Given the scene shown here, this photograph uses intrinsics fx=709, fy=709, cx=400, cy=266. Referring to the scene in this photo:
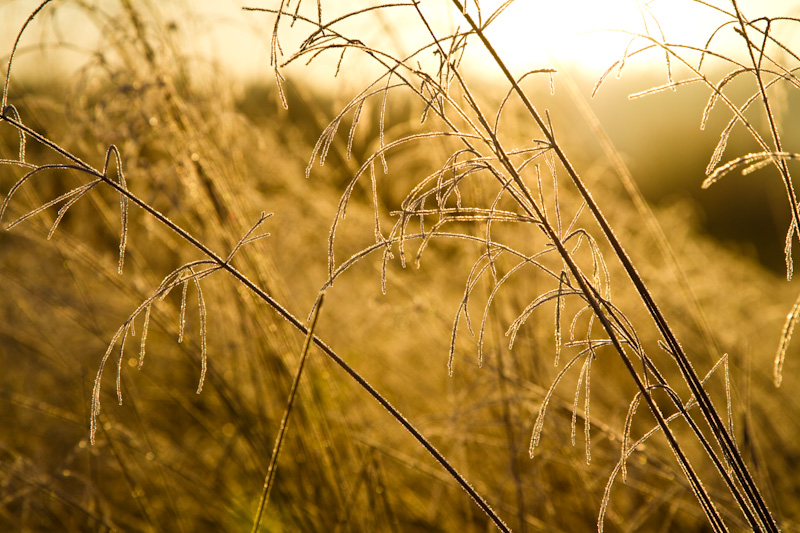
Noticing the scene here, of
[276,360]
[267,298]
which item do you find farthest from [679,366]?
[276,360]

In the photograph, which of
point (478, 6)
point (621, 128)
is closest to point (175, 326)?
point (478, 6)

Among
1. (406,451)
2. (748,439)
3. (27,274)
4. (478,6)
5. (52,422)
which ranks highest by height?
(478,6)

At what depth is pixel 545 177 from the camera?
1848 millimetres

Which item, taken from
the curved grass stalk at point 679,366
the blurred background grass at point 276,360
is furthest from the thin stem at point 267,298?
the blurred background grass at point 276,360

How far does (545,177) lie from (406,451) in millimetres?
789

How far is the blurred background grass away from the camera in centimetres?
117

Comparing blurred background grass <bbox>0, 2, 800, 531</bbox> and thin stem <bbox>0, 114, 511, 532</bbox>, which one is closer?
thin stem <bbox>0, 114, 511, 532</bbox>

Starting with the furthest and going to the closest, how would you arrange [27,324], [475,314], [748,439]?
[475,314] < [27,324] < [748,439]

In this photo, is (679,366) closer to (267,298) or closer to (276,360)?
(267,298)

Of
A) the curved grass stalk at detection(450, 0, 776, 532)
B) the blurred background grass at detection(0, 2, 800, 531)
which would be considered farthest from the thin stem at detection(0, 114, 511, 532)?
the blurred background grass at detection(0, 2, 800, 531)

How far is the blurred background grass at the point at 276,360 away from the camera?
46.1 inches

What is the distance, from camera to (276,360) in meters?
1.27

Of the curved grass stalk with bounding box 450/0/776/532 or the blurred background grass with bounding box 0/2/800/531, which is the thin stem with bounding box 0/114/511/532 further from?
the blurred background grass with bounding box 0/2/800/531

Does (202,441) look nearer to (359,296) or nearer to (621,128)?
(359,296)
